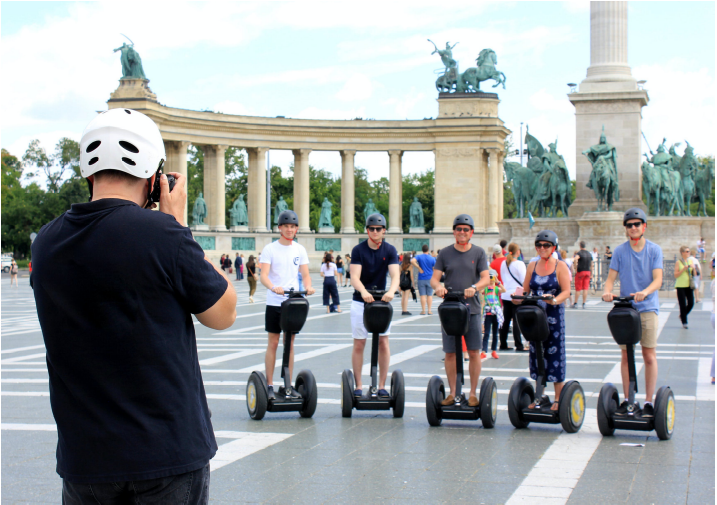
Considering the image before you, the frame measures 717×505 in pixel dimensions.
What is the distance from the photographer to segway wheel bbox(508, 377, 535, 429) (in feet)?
27.1

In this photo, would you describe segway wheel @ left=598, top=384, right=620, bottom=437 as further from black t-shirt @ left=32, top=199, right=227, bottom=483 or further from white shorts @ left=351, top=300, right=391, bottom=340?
black t-shirt @ left=32, top=199, right=227, bottom=483

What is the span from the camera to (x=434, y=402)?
8.40 meters

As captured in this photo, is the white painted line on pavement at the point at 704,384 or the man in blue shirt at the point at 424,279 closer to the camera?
the white painted line on pavement at the point at 704,384

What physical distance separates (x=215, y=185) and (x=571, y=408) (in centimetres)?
5740

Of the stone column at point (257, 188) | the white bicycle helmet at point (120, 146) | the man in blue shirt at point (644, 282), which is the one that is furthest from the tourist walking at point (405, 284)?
the stone column at point (257, 188)

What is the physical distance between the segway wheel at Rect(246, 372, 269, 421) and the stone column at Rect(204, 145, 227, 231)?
178 ft

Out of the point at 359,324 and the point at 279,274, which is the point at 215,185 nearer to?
the point at 279,274

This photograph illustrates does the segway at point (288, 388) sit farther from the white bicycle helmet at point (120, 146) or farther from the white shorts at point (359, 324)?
the white bicycle helmet at point (120, 146)

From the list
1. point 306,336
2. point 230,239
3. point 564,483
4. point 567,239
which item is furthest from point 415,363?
point 230,239

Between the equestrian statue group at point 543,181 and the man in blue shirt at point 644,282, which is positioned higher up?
the equestrian statue group at point 543,181

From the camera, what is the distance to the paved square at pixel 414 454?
613 centimetres

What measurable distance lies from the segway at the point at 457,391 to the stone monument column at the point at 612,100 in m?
28.9

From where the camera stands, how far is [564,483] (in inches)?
251

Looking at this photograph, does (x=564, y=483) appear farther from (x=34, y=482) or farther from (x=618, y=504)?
(x=34, y=482)
